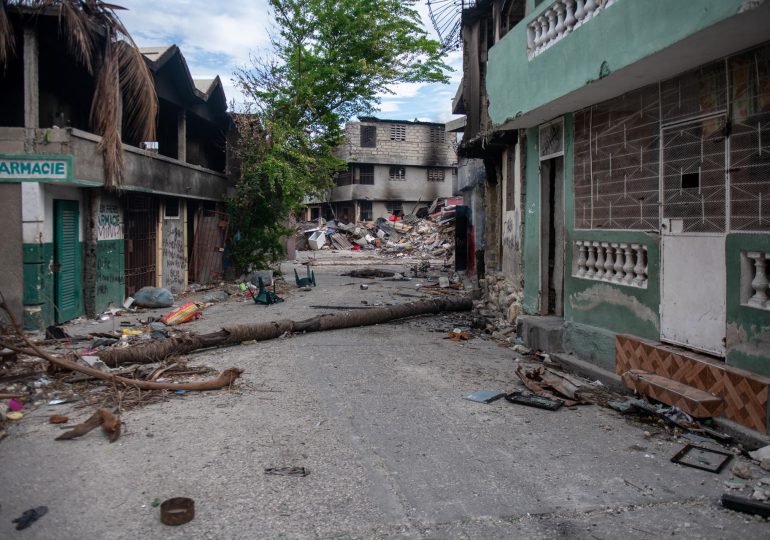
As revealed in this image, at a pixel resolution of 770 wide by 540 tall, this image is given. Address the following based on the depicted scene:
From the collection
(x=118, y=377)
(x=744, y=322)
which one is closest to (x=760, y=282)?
(x=744, y=322)

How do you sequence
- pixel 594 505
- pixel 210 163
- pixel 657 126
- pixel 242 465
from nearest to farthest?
pixel 594 505
pixel 242 465
pixel 657 126
pixel 210 163

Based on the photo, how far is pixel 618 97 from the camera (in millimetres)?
6562

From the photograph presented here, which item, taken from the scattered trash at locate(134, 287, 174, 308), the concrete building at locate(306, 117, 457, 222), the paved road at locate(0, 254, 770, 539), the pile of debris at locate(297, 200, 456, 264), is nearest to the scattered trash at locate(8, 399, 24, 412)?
the paved road at locate(0, 254, 770, 539)

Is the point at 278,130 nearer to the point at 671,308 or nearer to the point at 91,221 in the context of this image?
the point at 91,221

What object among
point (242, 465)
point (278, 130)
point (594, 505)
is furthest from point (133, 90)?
point (594, 505)

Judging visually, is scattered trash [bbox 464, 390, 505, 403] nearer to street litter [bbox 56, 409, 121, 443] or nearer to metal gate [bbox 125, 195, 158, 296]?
street litter [bbox 56, 409, 121, 443]

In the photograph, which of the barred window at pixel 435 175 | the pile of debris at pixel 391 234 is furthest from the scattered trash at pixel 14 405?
the barred window at pixel 435 175

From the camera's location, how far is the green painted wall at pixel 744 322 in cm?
453

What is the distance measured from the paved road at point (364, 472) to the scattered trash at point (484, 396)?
0.10 m

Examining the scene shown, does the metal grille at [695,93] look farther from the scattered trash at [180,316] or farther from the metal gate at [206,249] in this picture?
the metal gate at [206,249]

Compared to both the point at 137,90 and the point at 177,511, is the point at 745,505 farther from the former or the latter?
the point at 137,90

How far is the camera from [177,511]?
11.0 feet

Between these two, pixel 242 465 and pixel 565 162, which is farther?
pixel 565 162

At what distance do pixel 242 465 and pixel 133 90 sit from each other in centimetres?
967
